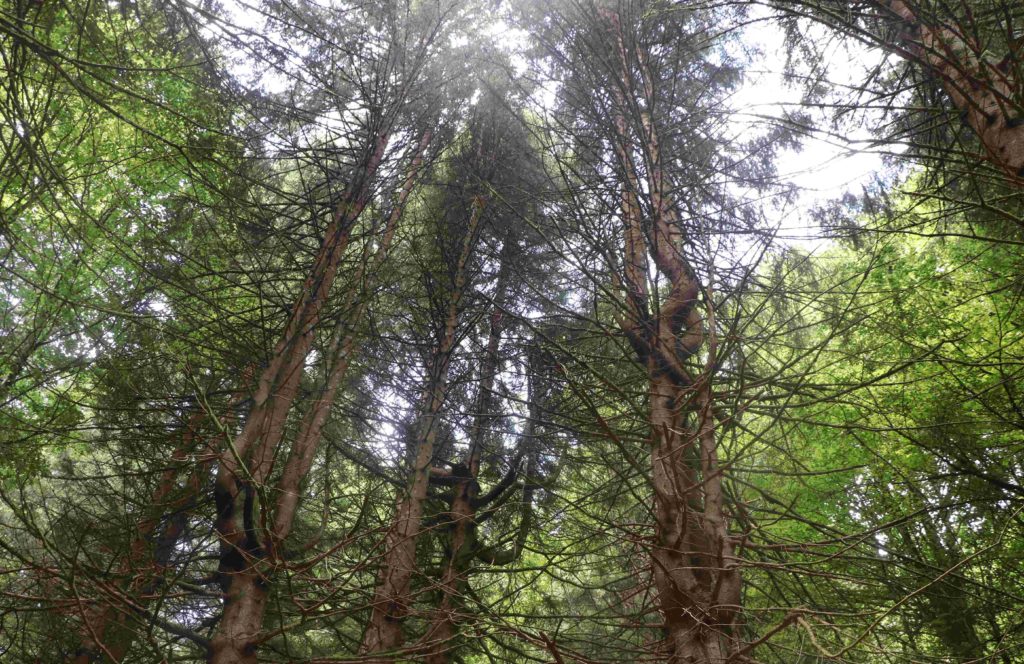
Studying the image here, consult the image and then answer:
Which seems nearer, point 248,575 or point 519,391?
point 248,575

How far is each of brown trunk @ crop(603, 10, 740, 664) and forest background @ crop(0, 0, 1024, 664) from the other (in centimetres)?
4

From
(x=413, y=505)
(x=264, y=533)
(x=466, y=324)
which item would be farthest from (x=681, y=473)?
(x=466, y=324)

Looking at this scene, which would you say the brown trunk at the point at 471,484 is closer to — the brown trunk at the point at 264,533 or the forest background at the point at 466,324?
the forest background at the point at 466,324

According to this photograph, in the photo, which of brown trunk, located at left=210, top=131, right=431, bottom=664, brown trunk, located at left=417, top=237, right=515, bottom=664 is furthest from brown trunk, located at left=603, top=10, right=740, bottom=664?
brown trunk, located at left=417, top=237, right=515, bottom=664

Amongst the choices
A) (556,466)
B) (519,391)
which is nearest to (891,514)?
(556,466)

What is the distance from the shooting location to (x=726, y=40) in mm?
7246

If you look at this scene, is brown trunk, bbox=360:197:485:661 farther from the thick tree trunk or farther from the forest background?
the thick tree trunk

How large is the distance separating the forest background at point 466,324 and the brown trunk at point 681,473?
1.5 inches

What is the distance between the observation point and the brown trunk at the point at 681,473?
308 cm

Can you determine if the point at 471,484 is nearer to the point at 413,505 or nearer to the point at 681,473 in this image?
the point at 413,505

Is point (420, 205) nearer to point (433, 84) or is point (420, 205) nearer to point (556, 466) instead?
point (433, 84)

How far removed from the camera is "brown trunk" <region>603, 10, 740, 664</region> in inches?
121

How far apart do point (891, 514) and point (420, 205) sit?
29.4ft

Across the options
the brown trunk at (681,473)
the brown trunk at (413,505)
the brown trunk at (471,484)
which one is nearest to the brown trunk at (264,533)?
the brown trunk at (413,505)
